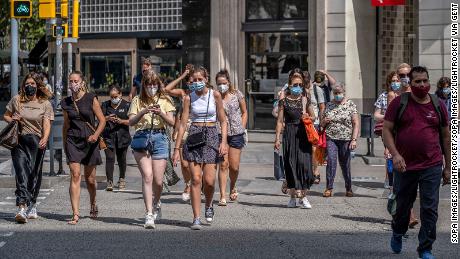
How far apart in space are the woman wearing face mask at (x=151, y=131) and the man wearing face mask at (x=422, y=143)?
332cm

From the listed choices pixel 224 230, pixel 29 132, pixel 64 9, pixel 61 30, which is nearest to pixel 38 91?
pixel 29 132

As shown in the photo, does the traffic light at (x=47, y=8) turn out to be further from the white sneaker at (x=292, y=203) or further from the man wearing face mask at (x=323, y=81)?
the white sneaker at (x=292, y=203)

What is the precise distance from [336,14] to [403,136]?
1692 centimetres

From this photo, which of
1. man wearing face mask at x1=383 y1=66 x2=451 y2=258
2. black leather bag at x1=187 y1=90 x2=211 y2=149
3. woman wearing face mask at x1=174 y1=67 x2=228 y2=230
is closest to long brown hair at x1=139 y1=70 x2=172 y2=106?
woman wearing face mask at x1=174 y1=67 x2=228 y2=230

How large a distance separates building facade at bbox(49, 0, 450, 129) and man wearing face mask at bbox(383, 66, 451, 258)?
50.7 ft

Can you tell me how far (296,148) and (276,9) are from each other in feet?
44.7

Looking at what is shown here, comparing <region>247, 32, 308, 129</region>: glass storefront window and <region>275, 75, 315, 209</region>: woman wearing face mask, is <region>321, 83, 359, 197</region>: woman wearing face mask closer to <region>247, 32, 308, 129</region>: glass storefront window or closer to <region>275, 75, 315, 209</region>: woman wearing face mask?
<region>275, 75, 315, 209</region>: woman wearing face mask

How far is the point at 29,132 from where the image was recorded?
12992 mm

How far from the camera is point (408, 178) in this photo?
9.75 metres

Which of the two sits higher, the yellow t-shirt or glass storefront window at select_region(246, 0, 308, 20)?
glass storefront window at select_region(246, 0, 308, 20)

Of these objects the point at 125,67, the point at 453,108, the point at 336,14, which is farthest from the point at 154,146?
the point at 125,67

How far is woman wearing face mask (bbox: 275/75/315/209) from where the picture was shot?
1409 centimetres

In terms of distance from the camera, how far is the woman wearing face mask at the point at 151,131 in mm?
12219

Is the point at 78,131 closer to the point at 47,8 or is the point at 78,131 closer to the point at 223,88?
the point at 223,88
